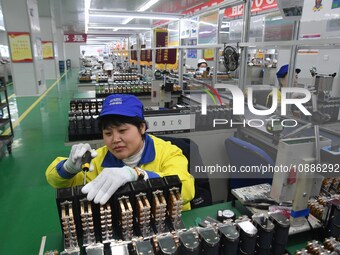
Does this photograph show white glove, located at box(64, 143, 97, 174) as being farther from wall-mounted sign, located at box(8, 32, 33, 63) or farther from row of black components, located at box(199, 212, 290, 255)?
wall-mounted sign, located at box(8, 32, 33, 63)

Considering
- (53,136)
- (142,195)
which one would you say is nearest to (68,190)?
(142,195)

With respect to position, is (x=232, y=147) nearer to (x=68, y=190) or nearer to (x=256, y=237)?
(x=256, y=237)

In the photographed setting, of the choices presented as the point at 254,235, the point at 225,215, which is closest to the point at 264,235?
the point at 254,235

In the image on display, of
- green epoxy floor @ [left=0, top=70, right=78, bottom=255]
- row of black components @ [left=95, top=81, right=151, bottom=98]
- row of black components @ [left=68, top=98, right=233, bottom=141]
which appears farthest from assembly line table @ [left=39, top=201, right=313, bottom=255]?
row of black components @ [left=95, top=81, right=151, bottom=98]

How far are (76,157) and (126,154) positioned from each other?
271mm

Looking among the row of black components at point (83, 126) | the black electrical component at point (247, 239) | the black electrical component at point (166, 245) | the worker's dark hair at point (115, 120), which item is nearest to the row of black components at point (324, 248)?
the black electrical component at point (247, 239)

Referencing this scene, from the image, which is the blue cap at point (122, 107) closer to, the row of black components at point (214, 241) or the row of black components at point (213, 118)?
the row of black components at point (214, 241)

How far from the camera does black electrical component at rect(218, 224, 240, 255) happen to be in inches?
33.0

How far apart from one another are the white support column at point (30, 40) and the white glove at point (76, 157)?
25.3 ft

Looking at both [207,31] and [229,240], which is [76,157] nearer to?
[229,240]

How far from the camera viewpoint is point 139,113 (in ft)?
4.30

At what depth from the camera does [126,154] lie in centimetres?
137

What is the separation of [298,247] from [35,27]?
9309 mm

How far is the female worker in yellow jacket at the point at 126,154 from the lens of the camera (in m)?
1.22
